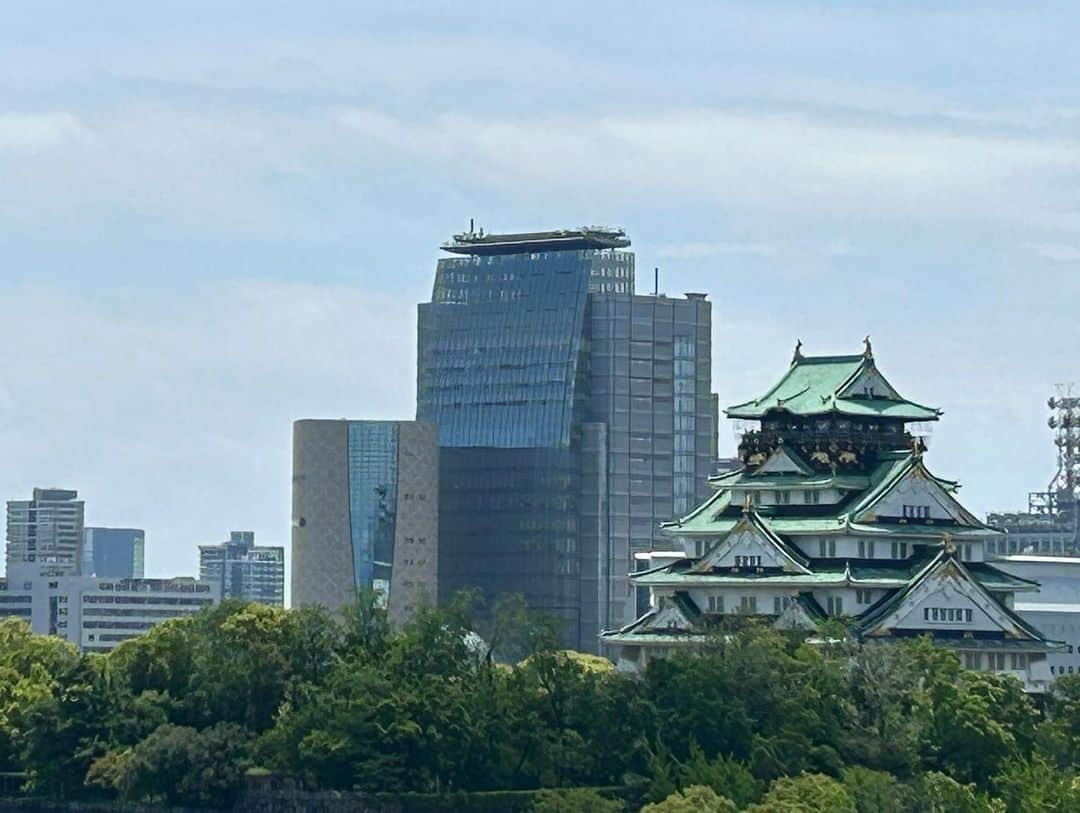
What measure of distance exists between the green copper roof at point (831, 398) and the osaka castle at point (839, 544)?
7cm

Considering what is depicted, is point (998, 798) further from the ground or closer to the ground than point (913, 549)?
closer to the ground

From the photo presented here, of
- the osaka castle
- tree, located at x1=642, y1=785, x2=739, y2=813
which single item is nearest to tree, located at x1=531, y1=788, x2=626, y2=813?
tree, located at x1=642, y1=785, x2=739, y2=813

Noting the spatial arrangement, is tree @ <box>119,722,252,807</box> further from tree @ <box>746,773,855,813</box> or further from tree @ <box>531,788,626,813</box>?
tree @ <box>746,773,855,813</box>

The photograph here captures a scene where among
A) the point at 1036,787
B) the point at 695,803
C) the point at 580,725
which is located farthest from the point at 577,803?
the point at 1036,787

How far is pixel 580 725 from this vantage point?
461 feet

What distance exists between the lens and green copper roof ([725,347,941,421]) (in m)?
158

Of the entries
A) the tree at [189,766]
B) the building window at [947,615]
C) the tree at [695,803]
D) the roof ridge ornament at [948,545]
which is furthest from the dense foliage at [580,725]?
the roof ridge ornament at [948,545]

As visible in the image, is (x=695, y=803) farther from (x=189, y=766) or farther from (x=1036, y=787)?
(x=189, y=766)

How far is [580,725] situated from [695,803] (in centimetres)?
1376

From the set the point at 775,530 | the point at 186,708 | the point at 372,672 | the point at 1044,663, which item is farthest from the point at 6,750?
the point at 1044,663

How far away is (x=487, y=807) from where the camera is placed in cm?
13675

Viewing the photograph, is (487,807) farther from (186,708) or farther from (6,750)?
(6,750)

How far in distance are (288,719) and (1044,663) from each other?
37555 millimetres

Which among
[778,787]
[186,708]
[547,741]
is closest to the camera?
[778,787]
